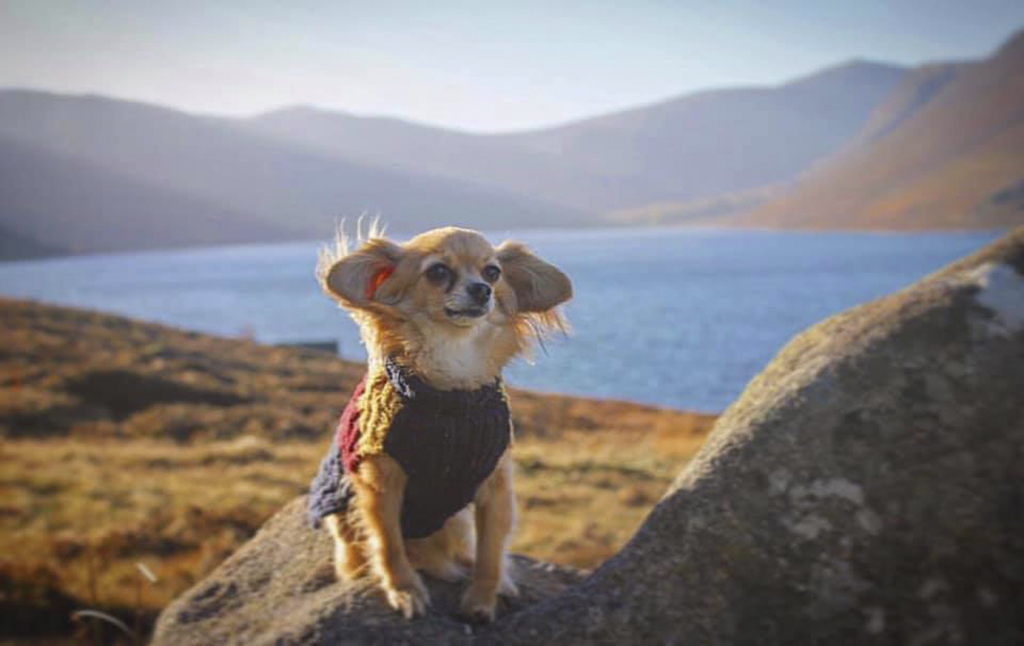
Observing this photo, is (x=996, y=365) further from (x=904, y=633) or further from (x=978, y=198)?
(x=978, y=198)

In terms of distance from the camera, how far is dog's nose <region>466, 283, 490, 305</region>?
3674mm

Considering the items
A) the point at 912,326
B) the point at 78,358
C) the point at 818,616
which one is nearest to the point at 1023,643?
the point at 818,616

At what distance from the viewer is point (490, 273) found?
12.6 feet

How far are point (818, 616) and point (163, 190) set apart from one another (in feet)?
690

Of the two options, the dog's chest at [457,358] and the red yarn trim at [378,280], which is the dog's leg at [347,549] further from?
the red yarn trim at [378,280]

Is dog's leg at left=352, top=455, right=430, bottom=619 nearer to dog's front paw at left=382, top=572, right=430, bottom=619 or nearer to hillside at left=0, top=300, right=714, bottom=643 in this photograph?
dog's front paw at left=382, top=572, right=430, bottom=619

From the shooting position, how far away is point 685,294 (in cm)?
8469

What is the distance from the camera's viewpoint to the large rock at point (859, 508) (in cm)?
299

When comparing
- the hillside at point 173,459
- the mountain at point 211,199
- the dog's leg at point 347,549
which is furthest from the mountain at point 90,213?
the dog's leg at point 347,549

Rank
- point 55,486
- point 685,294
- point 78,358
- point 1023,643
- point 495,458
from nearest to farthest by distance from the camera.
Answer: point 1023,643 → point 495,458 → point 55,486 → point 78,358 → point 685,294

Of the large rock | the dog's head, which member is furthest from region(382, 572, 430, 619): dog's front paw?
the dog's head

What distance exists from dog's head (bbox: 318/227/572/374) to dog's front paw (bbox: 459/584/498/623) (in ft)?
4.25

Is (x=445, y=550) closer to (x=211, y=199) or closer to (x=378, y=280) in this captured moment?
(x=378, y=280)

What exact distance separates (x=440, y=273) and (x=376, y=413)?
83 centimetres
